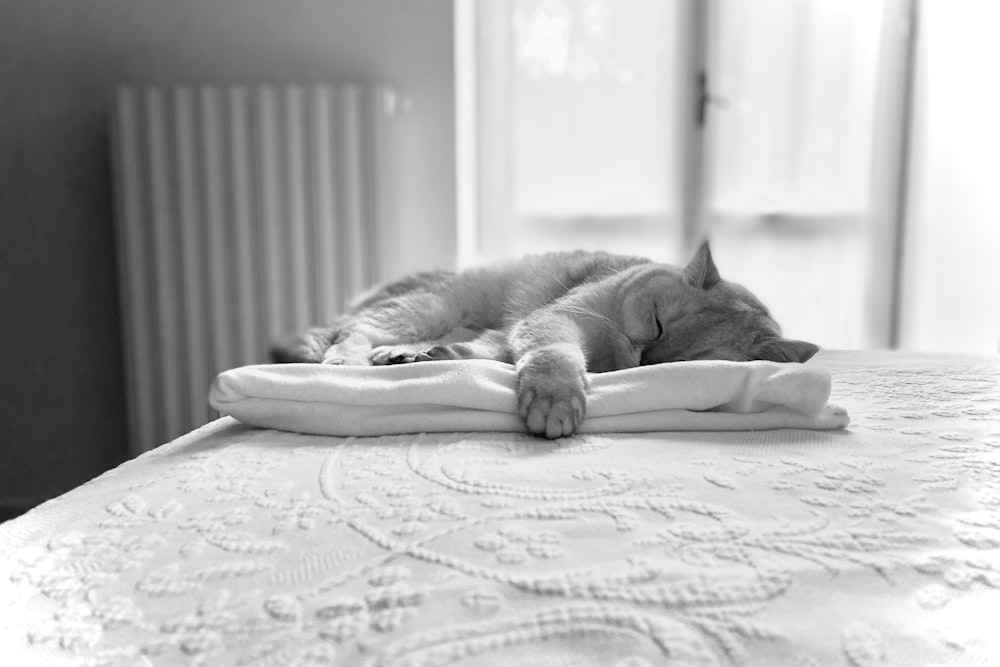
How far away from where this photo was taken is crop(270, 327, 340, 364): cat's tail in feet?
3.90

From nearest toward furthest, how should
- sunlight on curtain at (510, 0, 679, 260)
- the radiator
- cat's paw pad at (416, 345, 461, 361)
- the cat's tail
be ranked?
cat's paw pad at (416, 345, 461, 361), the cat's tail, the radiator, sunlight on curtain at (510, 0, 679, 260)

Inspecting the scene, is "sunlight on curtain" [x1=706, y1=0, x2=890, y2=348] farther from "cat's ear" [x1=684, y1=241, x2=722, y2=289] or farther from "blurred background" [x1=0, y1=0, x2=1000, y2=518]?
"cat's ear" [x1=684, y1=241, x2=722, y2=289]

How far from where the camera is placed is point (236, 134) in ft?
7.26

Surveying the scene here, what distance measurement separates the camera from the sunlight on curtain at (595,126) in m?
2.46

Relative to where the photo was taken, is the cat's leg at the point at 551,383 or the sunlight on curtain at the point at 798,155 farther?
the sunlight on curtain at the point at 798,155

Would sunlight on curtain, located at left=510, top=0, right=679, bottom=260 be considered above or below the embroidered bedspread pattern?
above

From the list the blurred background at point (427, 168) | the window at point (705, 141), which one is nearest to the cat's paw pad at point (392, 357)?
the blurred background at point (427, 168)

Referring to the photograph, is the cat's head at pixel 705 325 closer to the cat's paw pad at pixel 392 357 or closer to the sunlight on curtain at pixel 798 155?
the cat's paw pad at pixel 392 357

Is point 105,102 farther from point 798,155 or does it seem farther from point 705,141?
point 798,155

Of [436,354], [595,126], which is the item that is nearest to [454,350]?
[436,354]

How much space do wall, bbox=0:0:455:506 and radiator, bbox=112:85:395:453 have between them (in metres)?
0.12

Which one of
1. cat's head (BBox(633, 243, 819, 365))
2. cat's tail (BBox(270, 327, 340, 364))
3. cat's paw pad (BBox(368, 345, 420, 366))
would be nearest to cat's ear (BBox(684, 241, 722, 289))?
cat's head (BBox(633, 243, 819, 365))

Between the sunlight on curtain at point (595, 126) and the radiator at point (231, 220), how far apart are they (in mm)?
466

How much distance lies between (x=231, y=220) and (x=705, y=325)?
1542mm
